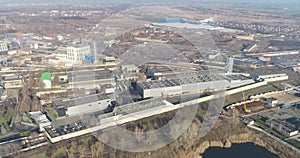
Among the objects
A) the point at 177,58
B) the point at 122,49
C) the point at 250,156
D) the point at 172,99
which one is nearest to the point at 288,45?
the point at 177,58

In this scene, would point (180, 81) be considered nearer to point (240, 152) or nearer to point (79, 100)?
point (79, 100)

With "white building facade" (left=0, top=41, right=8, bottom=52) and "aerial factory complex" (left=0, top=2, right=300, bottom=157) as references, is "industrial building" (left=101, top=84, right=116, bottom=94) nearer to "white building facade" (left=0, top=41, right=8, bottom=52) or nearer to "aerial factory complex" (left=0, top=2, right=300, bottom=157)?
"aerial factory complex" (left=0, top=2, right=300, bottom=157)

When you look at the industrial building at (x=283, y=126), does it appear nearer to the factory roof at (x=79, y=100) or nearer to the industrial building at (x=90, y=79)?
the factory roof at (x=79, y=100)

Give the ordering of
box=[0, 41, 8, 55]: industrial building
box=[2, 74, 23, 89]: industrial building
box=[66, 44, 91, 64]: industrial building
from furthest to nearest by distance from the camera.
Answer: box=[0, 41, 8, 55]: industrial building → box=[66, 44, 91, 64]: industrial building → box=[2, 74, 23, 89]: industrial building

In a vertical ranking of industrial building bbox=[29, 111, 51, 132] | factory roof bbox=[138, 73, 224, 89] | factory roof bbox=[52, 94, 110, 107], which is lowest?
industrial building bbox=[29, 111, 51, 132]

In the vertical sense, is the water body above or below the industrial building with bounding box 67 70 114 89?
below

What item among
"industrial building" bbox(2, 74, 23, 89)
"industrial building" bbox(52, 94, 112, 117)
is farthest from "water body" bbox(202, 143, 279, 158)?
"industrial building" bbox(2, 74, 23, 89)
